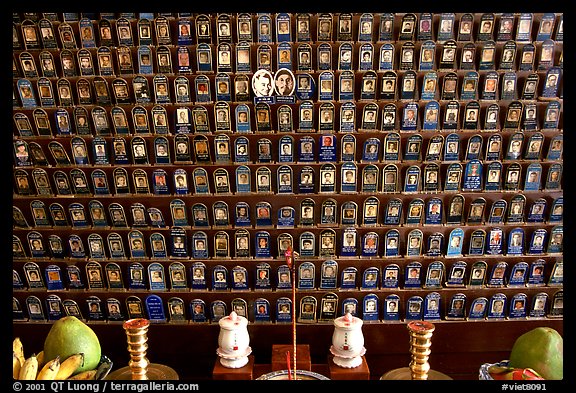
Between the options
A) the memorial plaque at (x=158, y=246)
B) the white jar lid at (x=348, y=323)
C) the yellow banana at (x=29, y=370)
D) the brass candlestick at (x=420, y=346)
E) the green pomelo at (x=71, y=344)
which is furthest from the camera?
the memorial plaque at (x=158, y=246)

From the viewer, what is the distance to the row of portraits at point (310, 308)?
97.4 inches

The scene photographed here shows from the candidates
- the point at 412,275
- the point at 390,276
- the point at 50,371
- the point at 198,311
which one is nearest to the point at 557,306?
the point at 412,275

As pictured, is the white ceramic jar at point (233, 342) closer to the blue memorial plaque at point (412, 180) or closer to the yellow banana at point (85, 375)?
the yellow banana at point (85, 375)

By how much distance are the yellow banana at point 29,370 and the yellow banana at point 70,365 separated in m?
0.08

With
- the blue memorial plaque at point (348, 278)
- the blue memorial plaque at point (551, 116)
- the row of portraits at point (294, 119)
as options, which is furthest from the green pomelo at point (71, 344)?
the blue memorial plaque at point (551, 116)

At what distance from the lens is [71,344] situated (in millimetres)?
1964

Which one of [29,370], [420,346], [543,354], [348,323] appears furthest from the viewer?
[348,323]

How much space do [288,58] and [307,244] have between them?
0.90 metres

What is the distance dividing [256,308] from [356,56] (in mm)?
1340

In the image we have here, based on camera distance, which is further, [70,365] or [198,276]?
[198,276]

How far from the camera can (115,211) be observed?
2.43m

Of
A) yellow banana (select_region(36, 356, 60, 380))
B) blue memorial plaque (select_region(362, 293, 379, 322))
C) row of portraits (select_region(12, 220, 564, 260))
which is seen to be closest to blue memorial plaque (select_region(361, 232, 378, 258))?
row of portraits (select_region(12, 220, 564, 260))

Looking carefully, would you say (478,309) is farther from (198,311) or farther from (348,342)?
(198,311)

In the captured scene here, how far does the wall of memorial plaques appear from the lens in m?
2.35
